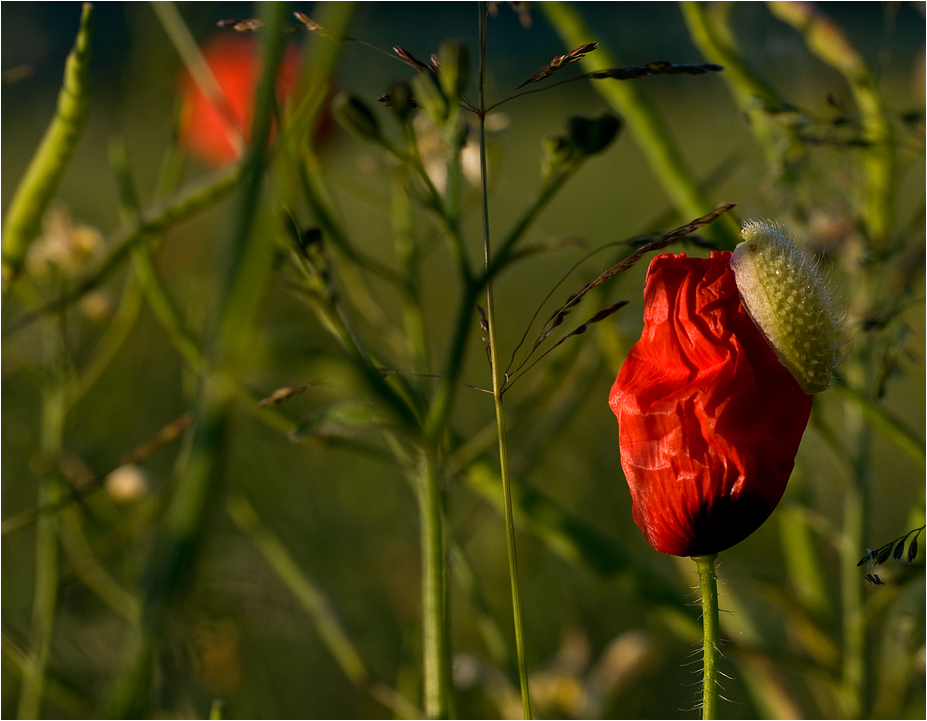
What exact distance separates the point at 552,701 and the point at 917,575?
274 millimetres

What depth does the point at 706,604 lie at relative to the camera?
0.23 metres

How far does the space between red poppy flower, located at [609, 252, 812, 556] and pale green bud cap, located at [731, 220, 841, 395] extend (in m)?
0.01

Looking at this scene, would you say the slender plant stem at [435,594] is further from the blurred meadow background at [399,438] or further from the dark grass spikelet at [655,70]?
the dark grass spikelet at [655,70]

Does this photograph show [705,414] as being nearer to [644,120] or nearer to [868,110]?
[644,120]

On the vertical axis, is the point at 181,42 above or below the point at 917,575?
above

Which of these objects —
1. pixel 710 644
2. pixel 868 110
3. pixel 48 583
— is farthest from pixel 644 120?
pixel 48 583

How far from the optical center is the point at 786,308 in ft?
0.75

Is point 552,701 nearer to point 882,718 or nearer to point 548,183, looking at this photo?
point 882,718

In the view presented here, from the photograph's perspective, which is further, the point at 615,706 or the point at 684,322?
the point at 615,706

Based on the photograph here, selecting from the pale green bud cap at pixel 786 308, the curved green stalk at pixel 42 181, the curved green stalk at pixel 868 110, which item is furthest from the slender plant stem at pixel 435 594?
the curved green stalk at pixel 868 110

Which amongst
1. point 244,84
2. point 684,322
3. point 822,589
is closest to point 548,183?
point 684,322

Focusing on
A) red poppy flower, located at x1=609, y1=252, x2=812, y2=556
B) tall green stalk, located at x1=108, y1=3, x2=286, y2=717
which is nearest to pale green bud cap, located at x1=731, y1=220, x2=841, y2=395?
red poppy flower, located at x1=609, y1=252, x2=812, y2=556

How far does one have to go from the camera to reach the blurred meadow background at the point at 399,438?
26 cm

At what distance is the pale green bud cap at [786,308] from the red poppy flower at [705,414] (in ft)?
0.04
